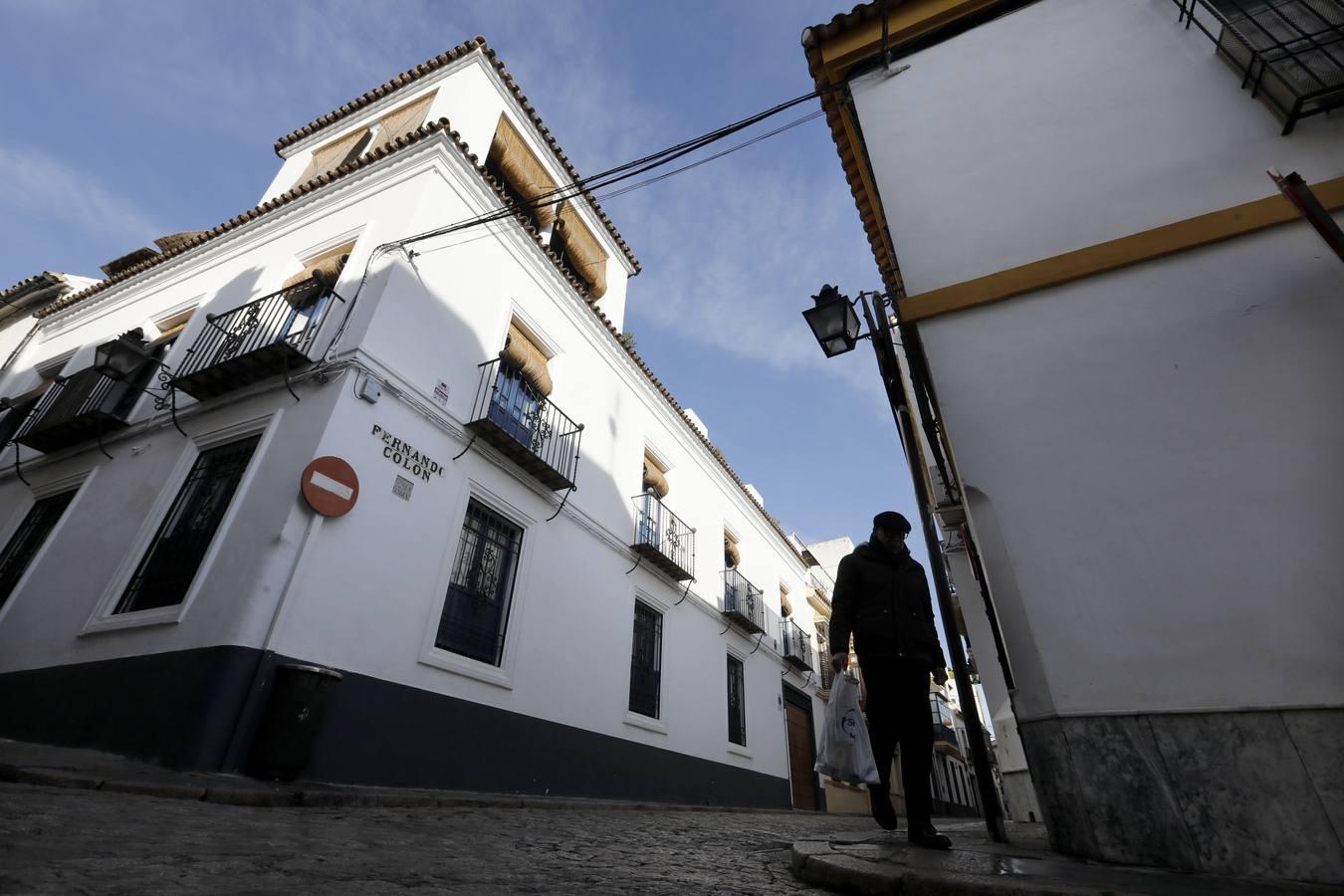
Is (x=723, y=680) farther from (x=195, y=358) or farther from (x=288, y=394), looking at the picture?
(x=195, y=358)

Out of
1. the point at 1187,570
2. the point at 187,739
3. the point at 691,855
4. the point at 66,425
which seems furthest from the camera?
the point at 66,425

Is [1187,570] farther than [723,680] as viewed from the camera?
No

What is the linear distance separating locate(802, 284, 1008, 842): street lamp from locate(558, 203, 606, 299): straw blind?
6.82 meters

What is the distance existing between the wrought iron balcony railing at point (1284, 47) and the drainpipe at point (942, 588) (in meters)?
2.75

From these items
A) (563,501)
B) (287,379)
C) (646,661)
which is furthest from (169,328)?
(646,661)

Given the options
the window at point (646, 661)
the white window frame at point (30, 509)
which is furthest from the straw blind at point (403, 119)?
the window at point (646, 661)

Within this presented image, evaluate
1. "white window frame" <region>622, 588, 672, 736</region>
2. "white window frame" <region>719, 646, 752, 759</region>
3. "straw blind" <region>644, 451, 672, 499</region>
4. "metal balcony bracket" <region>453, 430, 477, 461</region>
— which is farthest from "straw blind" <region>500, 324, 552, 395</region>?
"white window frame" <region>719, 646, 752, 759</region>

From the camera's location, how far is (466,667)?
6.42 metres

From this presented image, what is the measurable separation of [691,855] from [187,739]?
407 centimetres

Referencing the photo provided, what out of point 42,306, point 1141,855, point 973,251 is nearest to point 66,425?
point 42,306

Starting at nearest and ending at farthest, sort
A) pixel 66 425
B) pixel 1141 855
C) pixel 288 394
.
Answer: pixel 1141 855 < pixel 288 394 < pixel 66 425

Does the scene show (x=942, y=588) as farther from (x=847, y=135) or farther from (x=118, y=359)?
(x=118, y=359)

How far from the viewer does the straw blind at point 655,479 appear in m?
11.7

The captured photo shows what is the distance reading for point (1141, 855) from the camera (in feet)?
7.32
